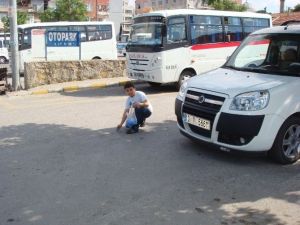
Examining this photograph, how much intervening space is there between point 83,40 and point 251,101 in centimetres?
1908

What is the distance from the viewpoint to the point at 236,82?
19.7 feet

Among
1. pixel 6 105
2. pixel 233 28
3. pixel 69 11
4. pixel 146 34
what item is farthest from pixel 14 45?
pixel 69 11

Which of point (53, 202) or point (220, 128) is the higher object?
point (220, 128)

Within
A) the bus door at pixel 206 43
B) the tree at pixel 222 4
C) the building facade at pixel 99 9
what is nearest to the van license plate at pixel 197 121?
the bus door at pixel 206 43

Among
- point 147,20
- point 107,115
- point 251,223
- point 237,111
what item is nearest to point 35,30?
point 147,20

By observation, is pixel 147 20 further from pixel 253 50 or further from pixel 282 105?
pixel 282 105

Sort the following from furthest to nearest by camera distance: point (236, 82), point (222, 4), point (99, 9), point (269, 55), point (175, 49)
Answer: point (99, 9)
point (222, 4)
point (175, 49)
point (269, 55)
point (236, 82)

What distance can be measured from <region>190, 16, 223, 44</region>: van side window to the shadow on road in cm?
664

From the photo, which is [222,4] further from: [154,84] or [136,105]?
[136,105]

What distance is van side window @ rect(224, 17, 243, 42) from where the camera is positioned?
1451 centimetres

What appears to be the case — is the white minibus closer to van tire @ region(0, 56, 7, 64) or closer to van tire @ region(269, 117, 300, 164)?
van tire @ region(0, 56, 7, 64)

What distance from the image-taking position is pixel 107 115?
9.58 meters

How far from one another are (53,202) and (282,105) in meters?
3.06

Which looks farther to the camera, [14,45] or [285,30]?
[14,45]
